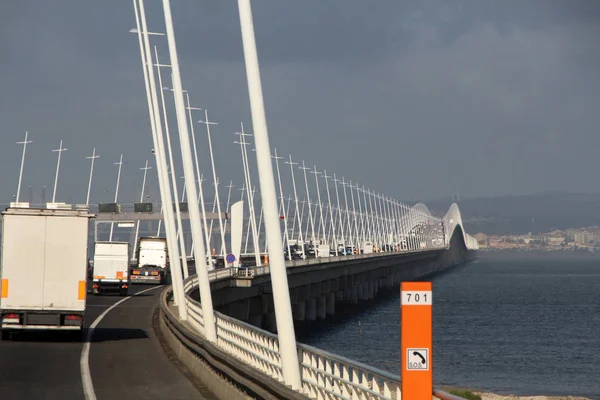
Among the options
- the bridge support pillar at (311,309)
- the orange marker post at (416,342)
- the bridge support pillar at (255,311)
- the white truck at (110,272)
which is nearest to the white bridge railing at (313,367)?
the orange marker post at (416,342)

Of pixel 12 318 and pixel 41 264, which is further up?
pixel 41 264

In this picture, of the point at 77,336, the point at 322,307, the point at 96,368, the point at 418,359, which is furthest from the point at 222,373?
the point at 322,307

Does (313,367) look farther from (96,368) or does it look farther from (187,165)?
(187,165)

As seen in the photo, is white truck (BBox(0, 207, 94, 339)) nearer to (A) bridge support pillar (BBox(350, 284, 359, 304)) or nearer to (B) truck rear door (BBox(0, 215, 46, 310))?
(B) truck rear door (BBox(0, 215, 46, 310))

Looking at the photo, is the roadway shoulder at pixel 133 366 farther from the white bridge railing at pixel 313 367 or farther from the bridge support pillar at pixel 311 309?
the bridge support pillar at pixel 311 309

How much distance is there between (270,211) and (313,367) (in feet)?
7.61

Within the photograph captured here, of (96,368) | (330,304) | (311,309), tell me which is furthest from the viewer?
(330,304)

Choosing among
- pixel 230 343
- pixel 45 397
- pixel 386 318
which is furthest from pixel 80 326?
pixel 386 318

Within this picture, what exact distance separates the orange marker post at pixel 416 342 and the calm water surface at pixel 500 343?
139 ft

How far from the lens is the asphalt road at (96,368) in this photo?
2097 centimetres

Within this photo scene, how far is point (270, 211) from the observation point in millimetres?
16297

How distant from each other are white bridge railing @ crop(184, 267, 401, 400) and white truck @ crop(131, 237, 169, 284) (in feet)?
A: 187

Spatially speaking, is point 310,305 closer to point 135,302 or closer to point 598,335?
point 598,335

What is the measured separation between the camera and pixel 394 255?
159m
